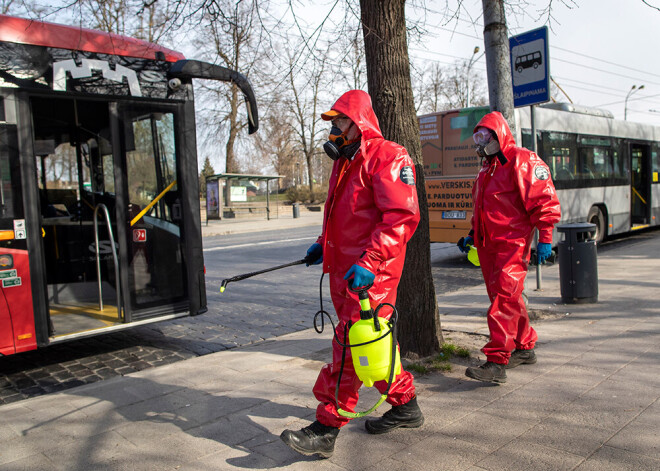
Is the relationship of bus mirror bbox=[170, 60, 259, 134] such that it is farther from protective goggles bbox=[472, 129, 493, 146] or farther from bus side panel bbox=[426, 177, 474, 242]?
bus side panel bbox=[426, 177, 474, 242]

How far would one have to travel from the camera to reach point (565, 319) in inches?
238

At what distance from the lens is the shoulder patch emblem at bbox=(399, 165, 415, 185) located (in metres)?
2.97

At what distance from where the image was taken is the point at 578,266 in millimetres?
6734

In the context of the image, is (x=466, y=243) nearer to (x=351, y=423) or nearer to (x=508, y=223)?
(x=508, y=223)

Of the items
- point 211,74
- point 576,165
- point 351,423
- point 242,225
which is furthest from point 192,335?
point 242,225

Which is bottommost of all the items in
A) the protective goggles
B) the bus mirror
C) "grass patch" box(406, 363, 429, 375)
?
"grass patch" box(406, 363, 429, 375)

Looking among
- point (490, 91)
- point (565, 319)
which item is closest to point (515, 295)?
point (565, 319)

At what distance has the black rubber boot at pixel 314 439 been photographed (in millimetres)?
2948

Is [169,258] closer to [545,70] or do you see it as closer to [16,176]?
[16,176]

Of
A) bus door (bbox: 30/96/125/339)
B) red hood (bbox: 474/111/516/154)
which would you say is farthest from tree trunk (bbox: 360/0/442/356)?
bus door (bbox: 30/96/125/339)

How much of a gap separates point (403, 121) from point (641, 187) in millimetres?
13243

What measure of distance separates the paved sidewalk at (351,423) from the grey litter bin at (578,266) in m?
1.33

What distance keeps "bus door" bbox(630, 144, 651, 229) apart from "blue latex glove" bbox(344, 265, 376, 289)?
14372mm

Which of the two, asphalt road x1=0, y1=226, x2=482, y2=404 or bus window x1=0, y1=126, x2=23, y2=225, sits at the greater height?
bus window x1=0, y1=126, x2=23, y2=225
